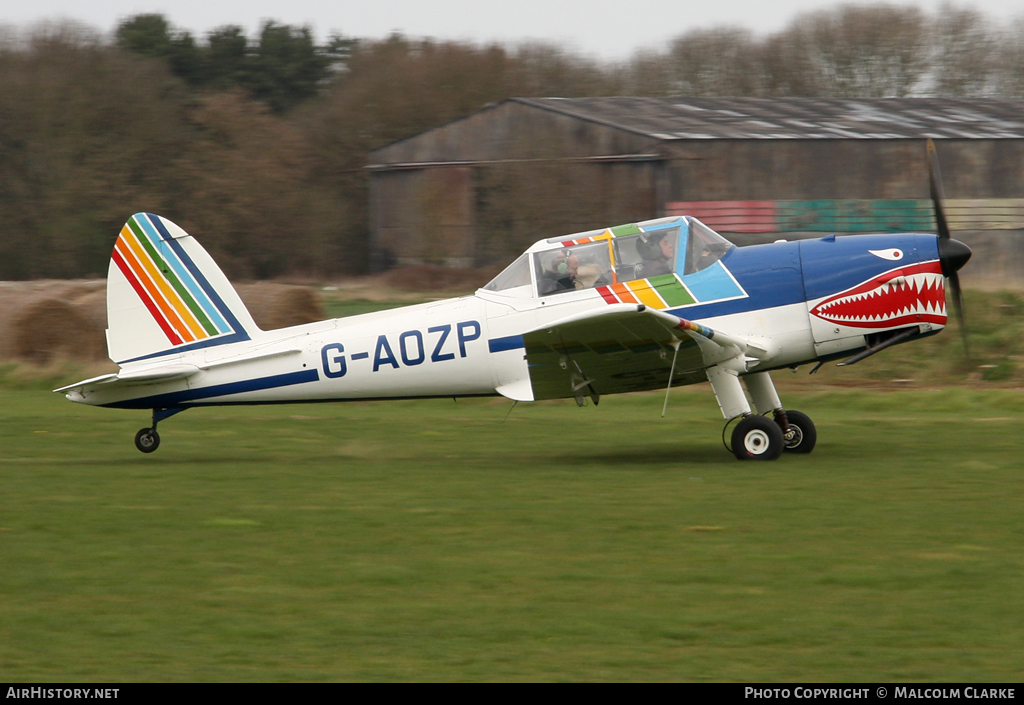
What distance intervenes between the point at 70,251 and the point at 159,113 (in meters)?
6.85

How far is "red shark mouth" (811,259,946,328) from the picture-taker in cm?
1063

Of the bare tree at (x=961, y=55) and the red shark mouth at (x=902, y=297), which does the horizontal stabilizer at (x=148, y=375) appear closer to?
the red shark mouth at (x=902, y=297)

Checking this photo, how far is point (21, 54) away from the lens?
4422 cm

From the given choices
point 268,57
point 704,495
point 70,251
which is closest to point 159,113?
point 70,251

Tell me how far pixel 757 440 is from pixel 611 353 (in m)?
1.63

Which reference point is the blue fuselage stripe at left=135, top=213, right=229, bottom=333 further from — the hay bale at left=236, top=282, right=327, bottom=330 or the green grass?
the hay bale at left=236, top=282, right=327, bottom=330

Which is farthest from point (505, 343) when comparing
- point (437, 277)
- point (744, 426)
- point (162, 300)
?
point (437, 277)

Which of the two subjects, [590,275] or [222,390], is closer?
[590,275]

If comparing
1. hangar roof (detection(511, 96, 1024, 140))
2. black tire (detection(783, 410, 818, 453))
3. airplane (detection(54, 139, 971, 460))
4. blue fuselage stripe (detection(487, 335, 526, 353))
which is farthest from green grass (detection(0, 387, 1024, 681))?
hangar roof (detection(511, 96, 1024, 140))

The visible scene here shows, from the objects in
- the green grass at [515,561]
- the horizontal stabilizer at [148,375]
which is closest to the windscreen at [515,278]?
the green grass at [515,561]

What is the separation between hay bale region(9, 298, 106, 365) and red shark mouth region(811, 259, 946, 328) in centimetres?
1335

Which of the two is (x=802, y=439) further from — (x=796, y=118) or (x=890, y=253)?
(x=796, y=118)

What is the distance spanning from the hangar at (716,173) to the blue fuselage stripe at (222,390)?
755 inches

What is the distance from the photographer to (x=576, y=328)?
1014cm
